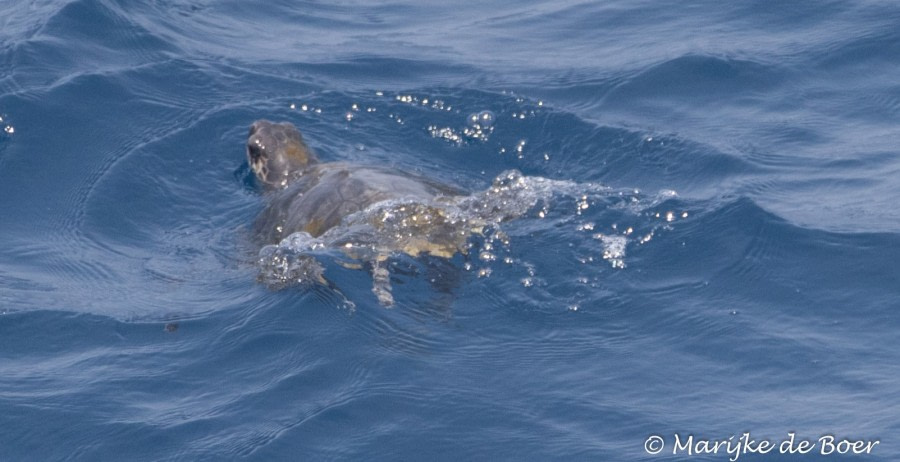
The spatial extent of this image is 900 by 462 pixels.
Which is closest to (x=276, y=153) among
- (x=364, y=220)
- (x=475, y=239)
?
(x=364, y=220)

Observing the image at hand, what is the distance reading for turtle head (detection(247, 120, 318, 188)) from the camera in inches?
382

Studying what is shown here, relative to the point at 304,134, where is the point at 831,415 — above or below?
below

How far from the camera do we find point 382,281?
736cm

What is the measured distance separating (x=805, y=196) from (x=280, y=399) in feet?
15.2

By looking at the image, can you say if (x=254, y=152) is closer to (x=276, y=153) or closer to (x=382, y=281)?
(x=276, y=153)

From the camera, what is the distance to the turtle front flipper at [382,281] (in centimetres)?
722

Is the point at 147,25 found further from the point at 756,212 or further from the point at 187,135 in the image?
the point at 756,212

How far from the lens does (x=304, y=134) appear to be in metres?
10.7

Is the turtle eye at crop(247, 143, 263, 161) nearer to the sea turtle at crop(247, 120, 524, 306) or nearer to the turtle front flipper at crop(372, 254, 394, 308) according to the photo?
the sea turtle at crop(247, 120, 524, 306)

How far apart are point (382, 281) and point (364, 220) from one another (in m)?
0.67

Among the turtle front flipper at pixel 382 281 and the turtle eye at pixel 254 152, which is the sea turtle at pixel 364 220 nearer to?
the turtle front flipper at pixel 382 281

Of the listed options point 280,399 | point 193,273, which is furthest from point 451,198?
point 280,399

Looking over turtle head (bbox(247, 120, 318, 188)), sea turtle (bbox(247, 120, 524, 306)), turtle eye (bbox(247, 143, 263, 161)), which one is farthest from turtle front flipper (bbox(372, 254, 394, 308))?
turtle eye (bbox(247, 143, 263, 161))

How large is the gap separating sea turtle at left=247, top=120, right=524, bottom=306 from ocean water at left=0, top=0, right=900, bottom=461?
139 mm
